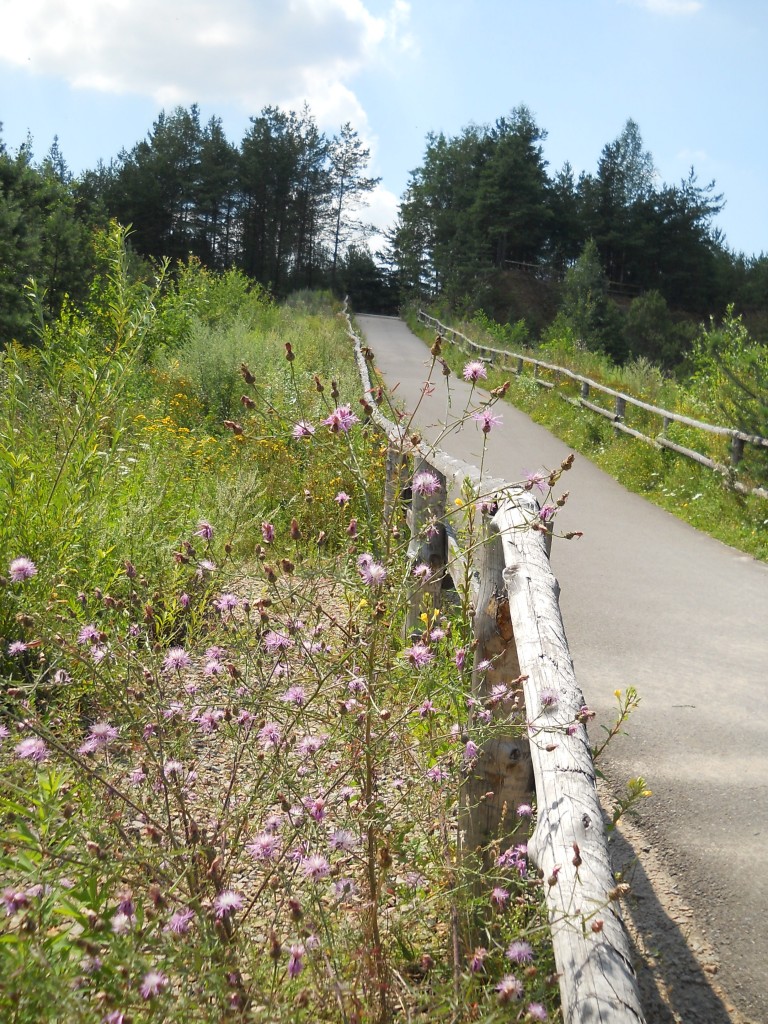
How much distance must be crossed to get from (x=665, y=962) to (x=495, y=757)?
108 cm

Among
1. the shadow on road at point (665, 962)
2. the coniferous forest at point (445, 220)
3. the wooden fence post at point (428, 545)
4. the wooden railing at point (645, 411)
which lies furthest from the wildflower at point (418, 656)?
the coniferous forest at point (445, 220)

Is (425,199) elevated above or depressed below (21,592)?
above

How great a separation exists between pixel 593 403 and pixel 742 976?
14.3 metres

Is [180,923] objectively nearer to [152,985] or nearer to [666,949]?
[152,985]

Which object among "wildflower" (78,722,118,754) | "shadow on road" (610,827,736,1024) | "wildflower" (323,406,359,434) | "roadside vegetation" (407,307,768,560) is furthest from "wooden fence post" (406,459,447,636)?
"roadside vegetation" (407,307,768,560)

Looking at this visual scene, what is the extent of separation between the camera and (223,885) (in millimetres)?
2115

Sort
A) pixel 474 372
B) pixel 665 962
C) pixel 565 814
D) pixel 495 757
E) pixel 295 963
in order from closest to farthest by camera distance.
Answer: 1. pixel 295 963
2. pixel 565 814
3. pixel 474 372
4. pixel 495 757
5. pixel 665 962

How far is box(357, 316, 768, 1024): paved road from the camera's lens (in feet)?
11.8

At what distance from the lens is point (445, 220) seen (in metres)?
56.1

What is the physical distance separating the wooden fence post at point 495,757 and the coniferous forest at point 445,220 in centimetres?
4691

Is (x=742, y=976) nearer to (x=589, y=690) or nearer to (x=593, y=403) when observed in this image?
(x=589, y=690)

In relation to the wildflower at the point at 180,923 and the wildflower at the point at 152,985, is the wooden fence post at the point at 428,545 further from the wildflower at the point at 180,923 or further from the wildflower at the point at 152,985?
the wildflower at the point at 152,985

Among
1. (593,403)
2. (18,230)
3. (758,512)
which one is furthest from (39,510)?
(18,230)

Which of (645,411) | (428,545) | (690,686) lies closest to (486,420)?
(428,545)
